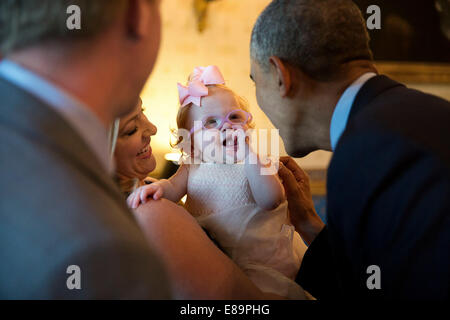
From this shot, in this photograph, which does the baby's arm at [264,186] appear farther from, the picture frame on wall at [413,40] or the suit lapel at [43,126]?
the picture frame on wall at [413,40]

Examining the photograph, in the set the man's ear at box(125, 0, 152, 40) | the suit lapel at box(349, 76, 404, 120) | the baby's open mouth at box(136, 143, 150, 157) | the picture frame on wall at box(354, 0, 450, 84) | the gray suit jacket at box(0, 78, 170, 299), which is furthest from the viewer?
the picture frame on wall at box(354, 0, 450, 84)

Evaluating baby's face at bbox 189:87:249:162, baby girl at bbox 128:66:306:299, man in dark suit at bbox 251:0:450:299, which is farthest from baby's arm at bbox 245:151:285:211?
man in dark suit at bbox 251:0:450:299

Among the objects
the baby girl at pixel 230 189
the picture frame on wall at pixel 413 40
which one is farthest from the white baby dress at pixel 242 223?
the picture frame on wall at pixel 413 40

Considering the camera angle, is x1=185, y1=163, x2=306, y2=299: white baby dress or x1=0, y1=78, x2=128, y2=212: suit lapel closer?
x1=0, y1=78, x2=128, y2=212: suit lapel

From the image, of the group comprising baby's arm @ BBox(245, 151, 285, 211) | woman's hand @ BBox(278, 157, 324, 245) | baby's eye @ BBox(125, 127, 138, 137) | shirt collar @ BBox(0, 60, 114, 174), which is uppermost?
shirt collar @ BBox(0, 60, 114, 174)

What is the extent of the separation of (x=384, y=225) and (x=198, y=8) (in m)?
3.93

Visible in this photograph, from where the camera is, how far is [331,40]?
1.58 metres

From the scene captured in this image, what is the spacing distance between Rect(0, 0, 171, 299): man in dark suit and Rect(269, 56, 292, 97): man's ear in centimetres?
88

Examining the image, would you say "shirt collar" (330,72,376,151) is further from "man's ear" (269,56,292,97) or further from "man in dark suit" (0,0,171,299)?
"man in dark suit" (0,0,171,299)

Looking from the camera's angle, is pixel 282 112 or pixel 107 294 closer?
pixel 107 294

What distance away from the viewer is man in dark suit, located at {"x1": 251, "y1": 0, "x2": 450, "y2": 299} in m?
1.14

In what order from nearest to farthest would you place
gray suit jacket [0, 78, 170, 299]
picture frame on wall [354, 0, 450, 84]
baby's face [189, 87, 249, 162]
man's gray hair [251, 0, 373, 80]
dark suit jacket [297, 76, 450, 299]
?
1. gray suit jacket [0, 78, 170, 299]
2. dark suit jacket [297, 76, 450, 299]
3. man's gray hair [251, 0, 373, 80]
4. baby's face [189, 87, 249, 162]
5. picture frame on wall [354, 0, 450, 84]
